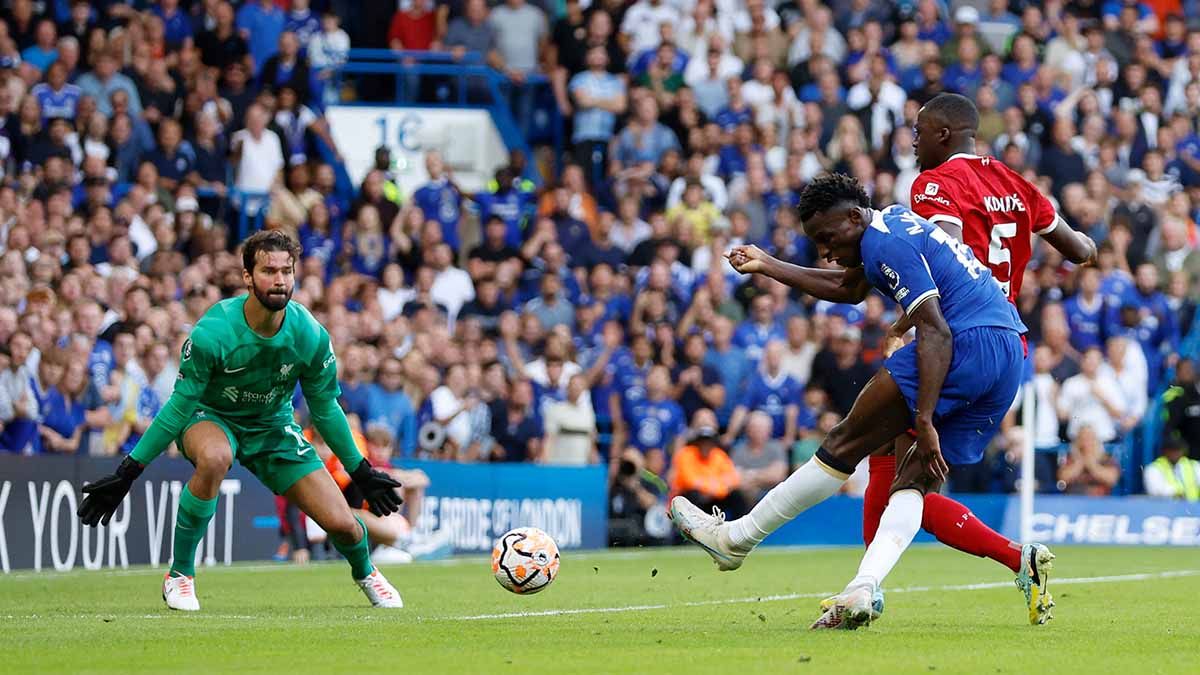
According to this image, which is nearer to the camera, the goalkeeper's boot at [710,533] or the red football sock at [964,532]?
the goalkeeper's boot at [710,533]

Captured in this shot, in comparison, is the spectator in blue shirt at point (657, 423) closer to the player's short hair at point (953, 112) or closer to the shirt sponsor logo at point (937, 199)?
the player's short hair at point (953, 112)

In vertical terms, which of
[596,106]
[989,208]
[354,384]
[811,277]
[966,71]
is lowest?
[354,384]

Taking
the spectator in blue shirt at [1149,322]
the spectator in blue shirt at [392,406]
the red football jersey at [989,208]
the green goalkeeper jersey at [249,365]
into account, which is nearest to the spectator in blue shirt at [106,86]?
the spectator in blue shirt at [392,406]

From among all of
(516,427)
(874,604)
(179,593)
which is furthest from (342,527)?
(516,427)

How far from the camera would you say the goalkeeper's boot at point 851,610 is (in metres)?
8.62

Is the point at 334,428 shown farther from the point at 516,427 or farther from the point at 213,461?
the point at 516,427

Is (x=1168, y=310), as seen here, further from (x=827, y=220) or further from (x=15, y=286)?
(x=827, y=220)

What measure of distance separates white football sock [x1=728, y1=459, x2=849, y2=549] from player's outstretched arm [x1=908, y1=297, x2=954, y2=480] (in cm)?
65

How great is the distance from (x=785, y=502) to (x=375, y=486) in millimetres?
2322

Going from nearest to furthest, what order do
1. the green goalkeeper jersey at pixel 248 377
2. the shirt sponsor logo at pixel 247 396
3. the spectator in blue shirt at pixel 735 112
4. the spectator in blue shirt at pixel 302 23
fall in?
the green goalkeeper jersey at pixel 248 377 → the shirt sponsor logo at pixel 247 396 → the spectator in blue shirt at pixel 302 23 → the spectator in blue shirt at pixel 735 112

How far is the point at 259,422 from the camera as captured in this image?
10664 millimetres

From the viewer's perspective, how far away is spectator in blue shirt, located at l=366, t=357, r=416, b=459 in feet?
61.9

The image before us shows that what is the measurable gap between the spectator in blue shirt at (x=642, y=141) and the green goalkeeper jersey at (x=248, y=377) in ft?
44.6

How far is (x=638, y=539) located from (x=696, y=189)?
468cm
